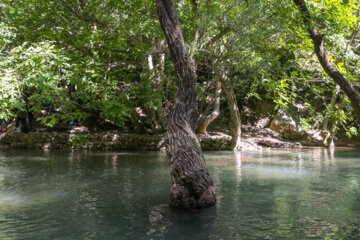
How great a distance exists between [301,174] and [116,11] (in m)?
10.3

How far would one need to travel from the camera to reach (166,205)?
6.76 meters

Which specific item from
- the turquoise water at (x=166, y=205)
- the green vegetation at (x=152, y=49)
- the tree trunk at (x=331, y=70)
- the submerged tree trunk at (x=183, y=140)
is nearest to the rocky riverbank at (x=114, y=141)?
the green vegetation at (x=152, y=49)

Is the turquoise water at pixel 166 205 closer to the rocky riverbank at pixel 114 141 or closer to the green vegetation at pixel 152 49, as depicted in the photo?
the green vegetation at pixel 152 49

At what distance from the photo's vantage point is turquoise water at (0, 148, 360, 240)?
516cm

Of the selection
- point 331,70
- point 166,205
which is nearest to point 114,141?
point 166,205

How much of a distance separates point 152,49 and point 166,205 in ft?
30.8

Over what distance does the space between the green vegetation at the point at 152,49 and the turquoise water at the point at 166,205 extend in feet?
5.93

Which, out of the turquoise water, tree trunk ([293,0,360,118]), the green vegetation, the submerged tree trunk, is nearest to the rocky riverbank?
the green vegetation

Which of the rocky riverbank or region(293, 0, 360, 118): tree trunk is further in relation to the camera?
the rocky riverbank

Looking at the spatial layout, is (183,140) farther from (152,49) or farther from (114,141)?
(114,141)

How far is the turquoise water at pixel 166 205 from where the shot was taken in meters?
5.16

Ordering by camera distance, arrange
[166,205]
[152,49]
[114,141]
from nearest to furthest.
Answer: [166,205] → [152,49] → [114,141]

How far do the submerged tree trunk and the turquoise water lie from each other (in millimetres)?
306

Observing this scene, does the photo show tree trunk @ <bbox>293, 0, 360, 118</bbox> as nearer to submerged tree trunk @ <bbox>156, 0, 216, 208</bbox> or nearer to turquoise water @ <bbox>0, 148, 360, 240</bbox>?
turquoise water @ <bbox>0, 148, 360, 240</bbox>
